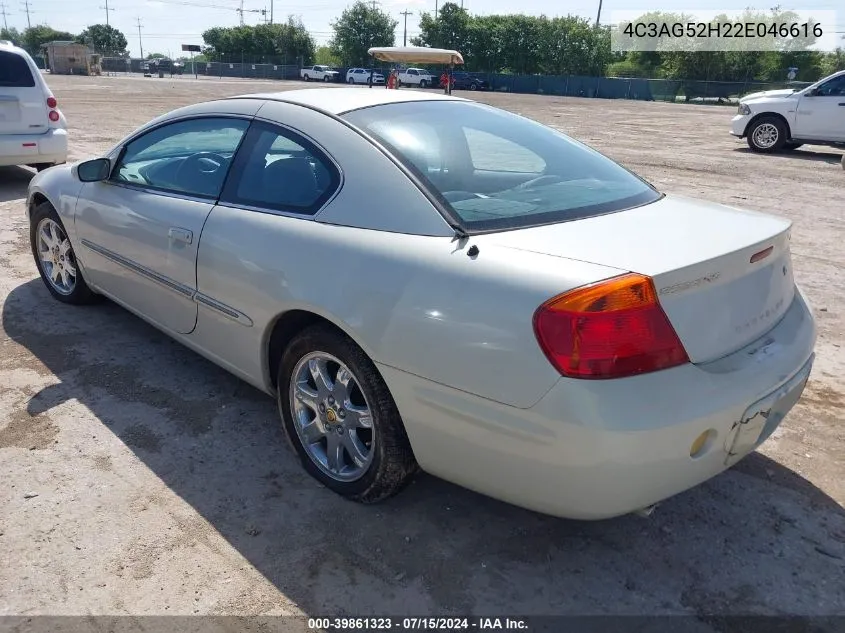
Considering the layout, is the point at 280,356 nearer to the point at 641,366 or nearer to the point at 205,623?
the point at 205,623

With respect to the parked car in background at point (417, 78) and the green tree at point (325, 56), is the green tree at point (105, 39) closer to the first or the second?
the green tree at point (325, 56)

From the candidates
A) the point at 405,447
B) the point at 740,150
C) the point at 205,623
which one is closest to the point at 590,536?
the point at 405,447

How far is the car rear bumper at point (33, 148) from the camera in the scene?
25.6 feet

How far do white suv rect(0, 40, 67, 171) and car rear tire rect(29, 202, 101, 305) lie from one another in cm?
403

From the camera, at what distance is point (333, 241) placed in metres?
2.46

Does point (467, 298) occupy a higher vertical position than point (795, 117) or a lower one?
lower

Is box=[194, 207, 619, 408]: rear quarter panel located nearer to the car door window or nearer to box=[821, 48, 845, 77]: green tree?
the car door window

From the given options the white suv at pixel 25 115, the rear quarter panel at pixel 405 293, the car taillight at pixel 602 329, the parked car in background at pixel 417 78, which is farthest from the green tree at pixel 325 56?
the car taillight at pixel 602 329

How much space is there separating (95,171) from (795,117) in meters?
13.7

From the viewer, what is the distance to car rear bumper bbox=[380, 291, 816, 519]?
1877mm

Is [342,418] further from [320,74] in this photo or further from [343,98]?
[320,74]

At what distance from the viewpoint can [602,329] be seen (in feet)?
6.20

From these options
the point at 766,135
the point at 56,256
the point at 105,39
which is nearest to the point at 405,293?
the point at 56,256

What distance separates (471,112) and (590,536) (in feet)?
6.43
